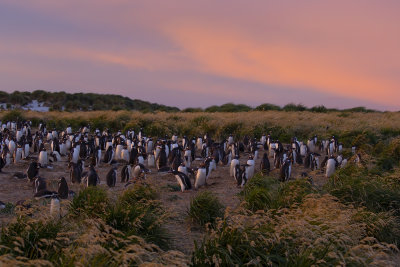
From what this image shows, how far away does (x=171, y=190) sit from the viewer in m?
9.44

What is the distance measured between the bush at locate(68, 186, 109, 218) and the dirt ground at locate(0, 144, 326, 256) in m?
0.20

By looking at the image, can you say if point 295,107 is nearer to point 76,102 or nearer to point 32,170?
point 76,102

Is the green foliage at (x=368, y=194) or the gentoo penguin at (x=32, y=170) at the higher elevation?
the green foliage at (x=368, y=194)

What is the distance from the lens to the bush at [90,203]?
5.89 meters

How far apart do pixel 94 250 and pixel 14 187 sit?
22.8 ft

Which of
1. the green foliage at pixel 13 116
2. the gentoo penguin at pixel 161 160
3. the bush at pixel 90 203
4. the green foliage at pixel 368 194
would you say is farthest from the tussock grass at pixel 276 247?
the green foliage at pixel 13 116

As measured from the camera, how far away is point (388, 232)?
6352 millimetres

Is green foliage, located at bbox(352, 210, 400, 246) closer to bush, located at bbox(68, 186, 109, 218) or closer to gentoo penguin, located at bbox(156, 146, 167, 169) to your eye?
bush, located at bbox(68, 186, 109, 218)

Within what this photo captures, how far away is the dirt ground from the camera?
243 inches

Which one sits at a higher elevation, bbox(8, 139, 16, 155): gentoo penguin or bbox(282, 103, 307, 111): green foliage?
bbox(282, 103, 307, 111): green foliage

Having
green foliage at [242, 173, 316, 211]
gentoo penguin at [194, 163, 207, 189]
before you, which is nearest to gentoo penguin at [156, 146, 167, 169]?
gentoo penguin at [194, 163, 207, 189]

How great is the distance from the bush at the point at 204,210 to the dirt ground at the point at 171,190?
0.15m

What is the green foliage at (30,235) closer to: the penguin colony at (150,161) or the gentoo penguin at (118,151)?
the penguin colony at (150,161)

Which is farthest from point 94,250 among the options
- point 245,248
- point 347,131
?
point 347,131
